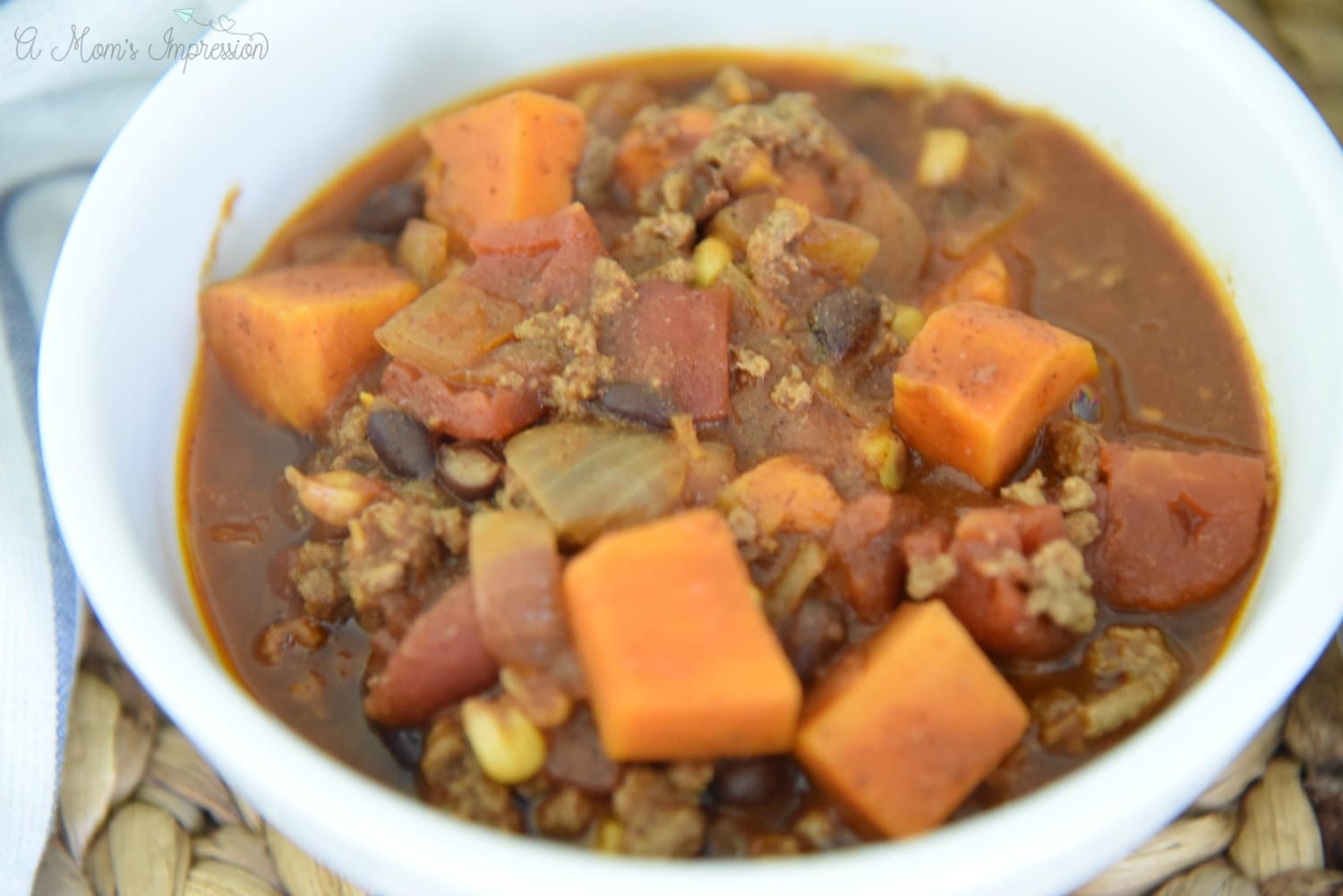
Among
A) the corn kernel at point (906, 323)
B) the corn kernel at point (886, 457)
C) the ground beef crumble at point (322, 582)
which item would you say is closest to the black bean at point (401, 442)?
the ground beef crumble at point (322, 582)

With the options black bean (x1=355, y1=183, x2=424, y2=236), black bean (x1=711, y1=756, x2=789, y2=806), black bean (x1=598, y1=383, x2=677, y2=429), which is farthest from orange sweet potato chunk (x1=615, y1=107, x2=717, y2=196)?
black bean (x1=711, y1=756, x2=789, y2=806)

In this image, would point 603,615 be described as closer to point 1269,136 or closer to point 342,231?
point 342,231

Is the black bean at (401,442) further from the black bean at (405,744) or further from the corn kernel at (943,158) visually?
the corn kernel at (943,158)

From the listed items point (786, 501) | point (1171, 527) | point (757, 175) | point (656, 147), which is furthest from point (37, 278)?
point (1171, 527)

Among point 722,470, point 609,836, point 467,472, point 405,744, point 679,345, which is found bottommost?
point 405,744

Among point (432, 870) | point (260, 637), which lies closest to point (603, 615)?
point (432, 870)

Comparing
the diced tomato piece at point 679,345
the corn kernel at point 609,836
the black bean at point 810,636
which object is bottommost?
the corn kernel at point 609,836

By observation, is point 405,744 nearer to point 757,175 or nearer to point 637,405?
point 637,405
